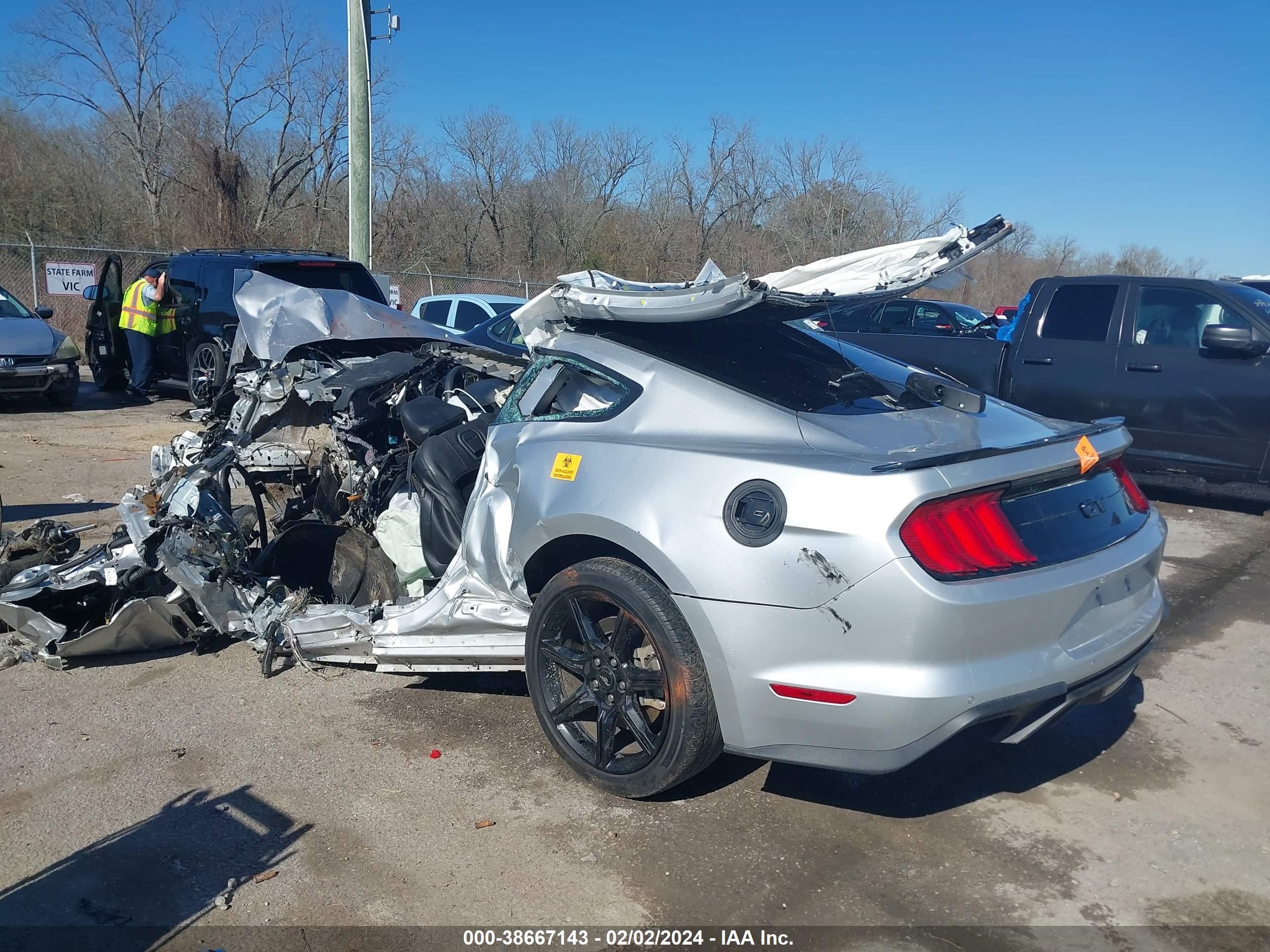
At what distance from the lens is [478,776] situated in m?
3.53

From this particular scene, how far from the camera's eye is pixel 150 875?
2900 millimetres

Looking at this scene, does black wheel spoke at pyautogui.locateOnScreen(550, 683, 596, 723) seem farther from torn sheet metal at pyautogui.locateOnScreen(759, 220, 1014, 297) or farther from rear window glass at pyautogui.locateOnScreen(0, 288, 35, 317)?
rear window glass at pyautogui.locateOnScreen(0, 288, 35, 317)

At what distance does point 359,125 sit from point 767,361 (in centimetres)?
1258

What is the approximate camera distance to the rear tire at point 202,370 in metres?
10.7

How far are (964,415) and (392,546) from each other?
2.67 metres

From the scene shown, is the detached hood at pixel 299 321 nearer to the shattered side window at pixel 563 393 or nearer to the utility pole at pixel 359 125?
the shattered side window at pixel 563 393

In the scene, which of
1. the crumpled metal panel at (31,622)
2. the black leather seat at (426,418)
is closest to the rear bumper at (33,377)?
the crumpled metal panel at (31,622)

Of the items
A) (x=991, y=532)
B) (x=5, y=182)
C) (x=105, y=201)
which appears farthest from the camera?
(x=105, y=201)

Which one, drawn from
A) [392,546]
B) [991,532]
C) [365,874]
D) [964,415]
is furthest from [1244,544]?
[365,874]

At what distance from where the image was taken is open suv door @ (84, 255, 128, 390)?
13695 millimetres

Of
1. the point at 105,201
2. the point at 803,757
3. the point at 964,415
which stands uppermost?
the point at 105,201

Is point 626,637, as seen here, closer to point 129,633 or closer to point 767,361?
point 767,361

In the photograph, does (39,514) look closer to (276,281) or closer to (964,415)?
(276,281)

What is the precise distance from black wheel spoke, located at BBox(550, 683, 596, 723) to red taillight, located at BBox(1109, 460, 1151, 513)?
2.02m
